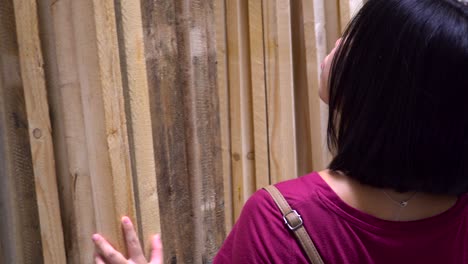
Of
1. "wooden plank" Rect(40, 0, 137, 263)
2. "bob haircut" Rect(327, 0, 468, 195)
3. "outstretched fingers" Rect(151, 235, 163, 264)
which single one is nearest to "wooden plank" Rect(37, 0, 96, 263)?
"wooden plank" Rect(40, 0, 137, 263)

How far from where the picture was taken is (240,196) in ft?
5.81

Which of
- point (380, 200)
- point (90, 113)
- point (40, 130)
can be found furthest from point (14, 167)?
Answer: point (380, 200)

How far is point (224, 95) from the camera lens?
5.61 feet

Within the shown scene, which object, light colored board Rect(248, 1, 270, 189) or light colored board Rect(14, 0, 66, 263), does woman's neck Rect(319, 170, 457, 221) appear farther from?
light colored board Rect(248, 1, 270, 189)

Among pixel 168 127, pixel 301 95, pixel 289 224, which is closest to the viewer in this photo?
pixel 289 224

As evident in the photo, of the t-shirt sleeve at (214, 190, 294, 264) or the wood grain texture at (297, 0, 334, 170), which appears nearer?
the t-shirt sleeve at (214, 190, 294, 264)

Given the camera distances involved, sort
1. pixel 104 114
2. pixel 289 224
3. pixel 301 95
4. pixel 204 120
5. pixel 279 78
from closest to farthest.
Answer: pixel 289 224 → pixel 104 114 → pixel 204 120 → pixel 279 78 → pixel 301 95

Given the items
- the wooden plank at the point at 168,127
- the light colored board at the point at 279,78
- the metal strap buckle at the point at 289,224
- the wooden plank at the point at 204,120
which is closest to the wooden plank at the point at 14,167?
the wooden plank at the point at 168,127

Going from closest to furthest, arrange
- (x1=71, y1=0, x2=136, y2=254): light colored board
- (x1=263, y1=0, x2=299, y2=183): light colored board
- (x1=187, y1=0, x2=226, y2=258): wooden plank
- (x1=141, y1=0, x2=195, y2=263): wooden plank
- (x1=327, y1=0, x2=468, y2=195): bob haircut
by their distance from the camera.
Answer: (x1=327, y1=0, x2=468, y2=195): bob haircut → (x1=71, y1=0, x2=136, y2=254): light colored board → (x1=141, y1=0, x2=195, y2=263): wooden plank → (x1=187, y1=0, x2=226, y2=258): wooden plank → (x1=263, y1=0, x2=299, y2=183): light colored board

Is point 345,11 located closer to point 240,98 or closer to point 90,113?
point 240,98

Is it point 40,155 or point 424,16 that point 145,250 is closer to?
point 40,155

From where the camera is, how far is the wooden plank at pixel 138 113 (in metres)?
0.97

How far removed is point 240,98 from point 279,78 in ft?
0.52

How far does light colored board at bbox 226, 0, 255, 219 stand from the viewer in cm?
167
